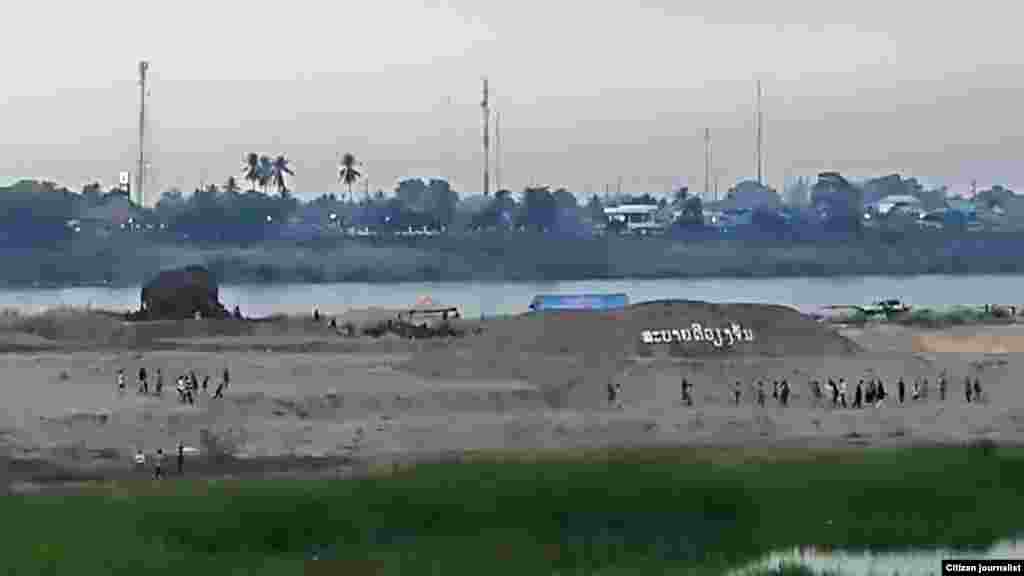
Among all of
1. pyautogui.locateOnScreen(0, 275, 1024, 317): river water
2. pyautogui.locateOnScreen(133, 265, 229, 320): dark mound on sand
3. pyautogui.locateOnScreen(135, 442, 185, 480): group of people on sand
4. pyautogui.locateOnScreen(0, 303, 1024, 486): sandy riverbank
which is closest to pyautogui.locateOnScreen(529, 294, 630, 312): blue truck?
pyautogui.locateOnScreen(0, 303, 1024, 486): sandy riverbank

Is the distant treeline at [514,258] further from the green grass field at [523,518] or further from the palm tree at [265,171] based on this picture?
the green grass field at [523,518]

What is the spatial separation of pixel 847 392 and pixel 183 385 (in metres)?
14.4

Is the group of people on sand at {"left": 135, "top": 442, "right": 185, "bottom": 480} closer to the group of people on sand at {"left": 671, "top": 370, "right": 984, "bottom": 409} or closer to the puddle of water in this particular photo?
the puddle of water

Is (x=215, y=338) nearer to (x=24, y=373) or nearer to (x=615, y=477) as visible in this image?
(x=24, y=373)

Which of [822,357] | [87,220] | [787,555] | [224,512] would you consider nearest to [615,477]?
[787,555]

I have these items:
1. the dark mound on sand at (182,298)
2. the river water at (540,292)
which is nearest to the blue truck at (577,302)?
the dark mound on sand at (182,298)

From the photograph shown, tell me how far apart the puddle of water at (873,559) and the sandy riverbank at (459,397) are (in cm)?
843

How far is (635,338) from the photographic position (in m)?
48.1

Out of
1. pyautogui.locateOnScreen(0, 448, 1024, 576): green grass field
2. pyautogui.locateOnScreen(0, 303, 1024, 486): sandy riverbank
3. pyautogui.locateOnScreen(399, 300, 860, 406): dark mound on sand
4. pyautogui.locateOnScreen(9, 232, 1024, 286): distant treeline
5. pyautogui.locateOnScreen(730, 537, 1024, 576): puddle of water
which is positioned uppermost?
pyautogui.locateOnScreen(9, 232, 1024, 286): distant treeline

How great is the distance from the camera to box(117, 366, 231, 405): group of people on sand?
3712 centimetres

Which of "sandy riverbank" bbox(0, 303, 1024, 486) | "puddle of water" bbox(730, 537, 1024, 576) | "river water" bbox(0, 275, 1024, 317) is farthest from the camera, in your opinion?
"river water" bbox(0, 275, 1024, 317)

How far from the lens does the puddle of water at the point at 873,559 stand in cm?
2258

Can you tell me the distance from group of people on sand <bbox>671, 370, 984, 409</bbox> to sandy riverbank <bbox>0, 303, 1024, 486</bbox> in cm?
28

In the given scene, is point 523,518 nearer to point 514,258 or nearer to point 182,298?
point 182,298
